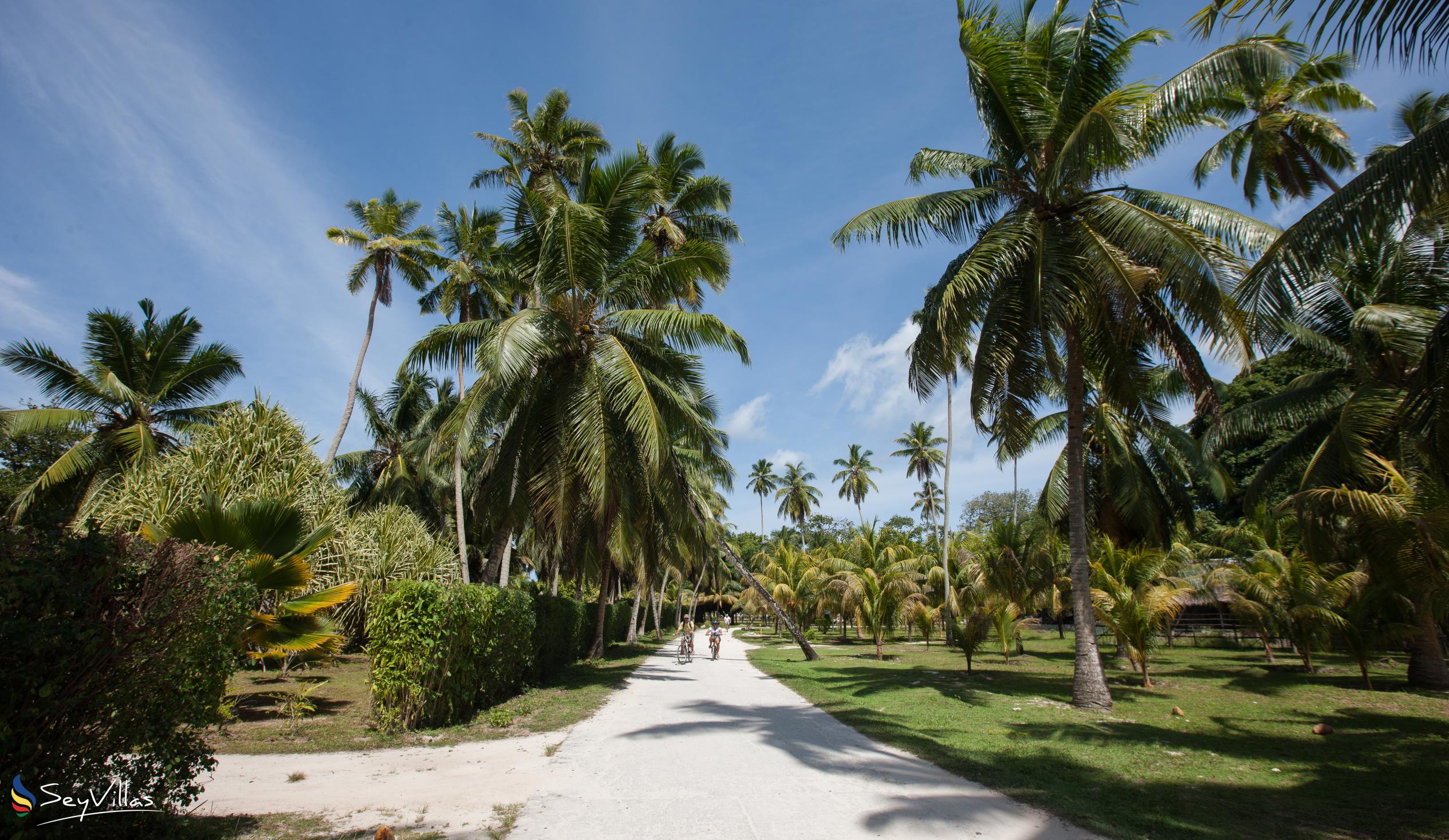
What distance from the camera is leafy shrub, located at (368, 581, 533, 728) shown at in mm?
8359

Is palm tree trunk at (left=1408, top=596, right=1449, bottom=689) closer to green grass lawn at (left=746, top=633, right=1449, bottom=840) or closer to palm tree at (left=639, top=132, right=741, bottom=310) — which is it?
green grass lawn at (left=746, top=633, right=1449, bottom=840)

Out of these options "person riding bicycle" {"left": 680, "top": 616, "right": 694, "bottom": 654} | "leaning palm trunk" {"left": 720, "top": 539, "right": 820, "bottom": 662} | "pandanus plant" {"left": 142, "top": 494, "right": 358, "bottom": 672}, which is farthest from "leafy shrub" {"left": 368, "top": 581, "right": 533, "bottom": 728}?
"person riding bicycle" {"left": 680, "top": 616, "right": 694, "bottom": 654}

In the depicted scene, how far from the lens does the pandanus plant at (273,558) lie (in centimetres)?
703

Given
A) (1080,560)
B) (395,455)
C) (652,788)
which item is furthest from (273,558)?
(395,455)

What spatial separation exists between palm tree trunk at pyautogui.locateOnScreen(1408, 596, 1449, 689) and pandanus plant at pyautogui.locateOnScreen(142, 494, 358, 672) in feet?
63.2

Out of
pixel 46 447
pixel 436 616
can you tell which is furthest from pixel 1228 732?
pixel 46 447

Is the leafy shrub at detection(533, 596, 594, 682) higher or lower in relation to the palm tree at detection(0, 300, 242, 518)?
lower

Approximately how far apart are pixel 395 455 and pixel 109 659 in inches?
1191

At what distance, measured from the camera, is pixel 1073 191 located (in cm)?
1157

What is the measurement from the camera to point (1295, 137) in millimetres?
16359

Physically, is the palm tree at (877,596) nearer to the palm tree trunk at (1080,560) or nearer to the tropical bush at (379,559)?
the palm tree trunk at (1080,560)

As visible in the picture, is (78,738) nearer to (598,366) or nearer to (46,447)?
(598,366)

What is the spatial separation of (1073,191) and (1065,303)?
2103 millimetres
